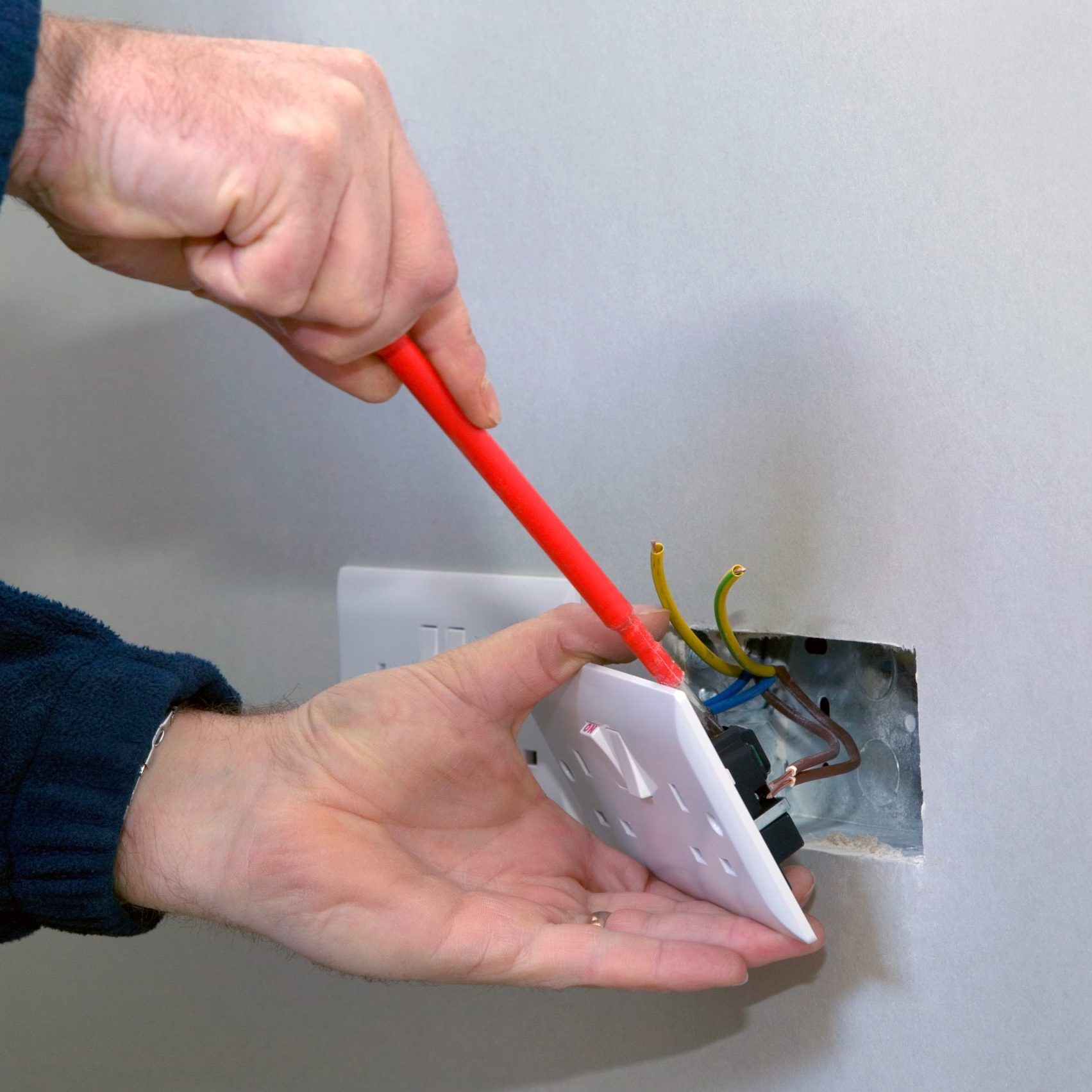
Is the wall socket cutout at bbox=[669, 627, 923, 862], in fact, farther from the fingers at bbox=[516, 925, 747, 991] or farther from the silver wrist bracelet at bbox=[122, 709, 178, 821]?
the silver wrist bracelet at bbox=[122, 709, 178, 821]

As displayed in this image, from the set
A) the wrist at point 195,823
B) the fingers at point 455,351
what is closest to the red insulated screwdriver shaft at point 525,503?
the fingers at point 455,351

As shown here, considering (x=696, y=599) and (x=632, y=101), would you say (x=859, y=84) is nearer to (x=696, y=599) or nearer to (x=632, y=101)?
(x=632, y=101)

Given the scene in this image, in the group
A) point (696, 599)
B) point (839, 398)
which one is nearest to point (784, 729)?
point (696, 599)

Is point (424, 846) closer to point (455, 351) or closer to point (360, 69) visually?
point (455, 351)

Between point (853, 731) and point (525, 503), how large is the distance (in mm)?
280

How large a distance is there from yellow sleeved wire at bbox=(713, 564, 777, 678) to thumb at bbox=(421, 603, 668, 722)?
0.03m

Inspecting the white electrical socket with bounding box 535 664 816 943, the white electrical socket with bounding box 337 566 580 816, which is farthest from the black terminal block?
the white electrical socket with bounding box 337 566 580 816

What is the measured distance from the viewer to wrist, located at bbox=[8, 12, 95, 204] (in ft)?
1.44

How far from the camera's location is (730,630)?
64cm

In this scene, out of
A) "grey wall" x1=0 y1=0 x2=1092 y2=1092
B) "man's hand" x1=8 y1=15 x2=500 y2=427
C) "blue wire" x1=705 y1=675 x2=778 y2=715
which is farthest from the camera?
"blue wire" x1=705 y1=675 x2=778 y2=715

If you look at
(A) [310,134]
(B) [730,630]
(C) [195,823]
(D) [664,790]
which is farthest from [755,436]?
(C) [195,823]

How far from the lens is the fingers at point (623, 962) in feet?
1.90

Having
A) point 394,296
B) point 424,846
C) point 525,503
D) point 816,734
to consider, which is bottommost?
point 424,846

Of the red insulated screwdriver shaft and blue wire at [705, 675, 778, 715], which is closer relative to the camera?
the red insulated screwdriver shaft
